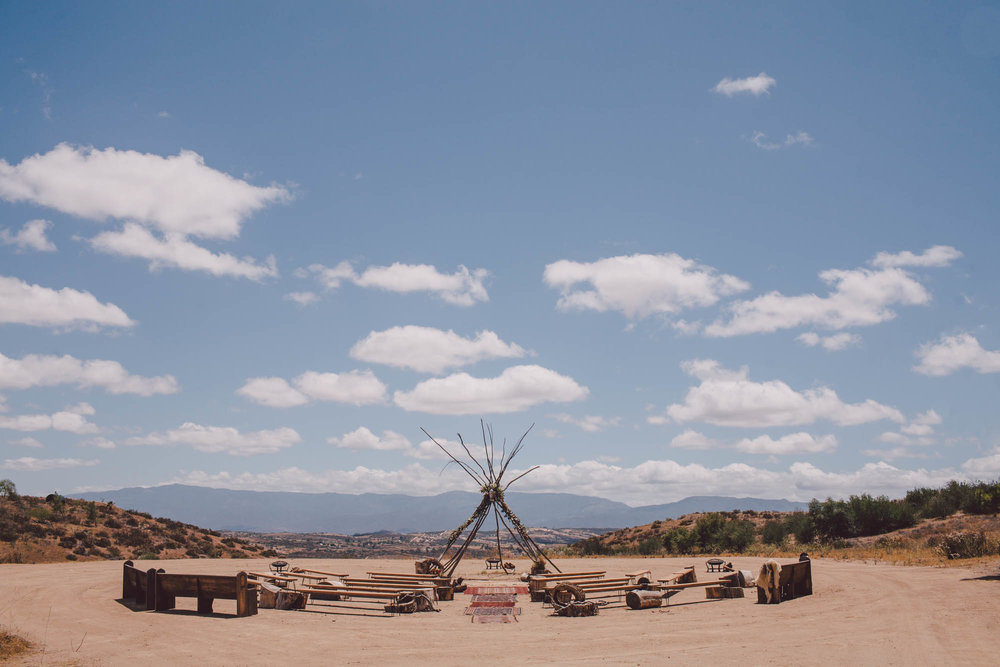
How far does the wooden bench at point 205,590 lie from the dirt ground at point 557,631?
16.4 inches

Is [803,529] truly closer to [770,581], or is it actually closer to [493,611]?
[770,581]

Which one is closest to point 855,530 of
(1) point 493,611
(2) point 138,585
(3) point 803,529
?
(3) point 803,529

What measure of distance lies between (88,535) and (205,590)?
25.3 metres

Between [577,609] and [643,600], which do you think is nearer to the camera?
[577,609]

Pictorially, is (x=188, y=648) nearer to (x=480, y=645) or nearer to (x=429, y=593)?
(x=480, y=645)

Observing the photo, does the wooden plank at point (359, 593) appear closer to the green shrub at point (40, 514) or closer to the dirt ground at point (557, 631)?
the dirt ground at point (557, 631)

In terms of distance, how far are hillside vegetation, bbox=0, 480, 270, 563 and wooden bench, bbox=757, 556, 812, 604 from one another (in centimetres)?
2861

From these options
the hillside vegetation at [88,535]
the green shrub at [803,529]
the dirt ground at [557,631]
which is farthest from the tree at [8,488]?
the green shrub at [803,529]

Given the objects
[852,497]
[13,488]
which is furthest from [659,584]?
[13,488]

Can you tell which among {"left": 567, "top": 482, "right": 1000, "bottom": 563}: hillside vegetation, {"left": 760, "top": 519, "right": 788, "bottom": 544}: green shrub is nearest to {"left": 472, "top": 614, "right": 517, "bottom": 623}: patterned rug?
{"left": 567, "top": 482, "right": 1000, "bottom": 563}: hillside vegetation

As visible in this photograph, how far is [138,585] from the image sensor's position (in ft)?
53.0

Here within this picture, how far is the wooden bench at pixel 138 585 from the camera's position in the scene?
1523cm

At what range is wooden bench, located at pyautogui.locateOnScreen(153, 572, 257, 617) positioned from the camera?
14.5 m

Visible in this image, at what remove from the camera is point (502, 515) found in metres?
23.7
